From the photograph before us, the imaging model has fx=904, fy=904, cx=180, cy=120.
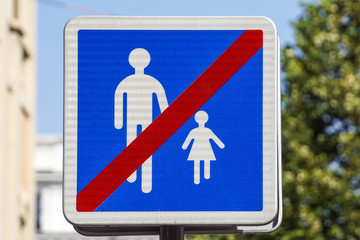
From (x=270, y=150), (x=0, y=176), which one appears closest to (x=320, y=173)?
(x=0, y=176)

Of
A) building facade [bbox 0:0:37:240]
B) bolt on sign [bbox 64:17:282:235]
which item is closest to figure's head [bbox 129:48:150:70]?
bolt on sign [bbox 64:17:282:235]

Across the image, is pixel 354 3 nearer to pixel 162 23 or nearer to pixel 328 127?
pixel 328 127

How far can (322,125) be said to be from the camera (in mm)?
24844

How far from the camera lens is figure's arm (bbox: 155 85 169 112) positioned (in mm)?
3609

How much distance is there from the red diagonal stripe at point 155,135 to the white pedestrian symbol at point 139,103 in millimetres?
26

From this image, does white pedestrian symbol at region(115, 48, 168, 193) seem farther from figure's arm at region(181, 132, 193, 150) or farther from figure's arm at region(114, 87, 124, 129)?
figure's arm at region(181, 132, 193, 150)

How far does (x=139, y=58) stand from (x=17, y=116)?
69.6 ft

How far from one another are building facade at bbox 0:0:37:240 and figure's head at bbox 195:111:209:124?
59.1ft

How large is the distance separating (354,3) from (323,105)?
120 inches

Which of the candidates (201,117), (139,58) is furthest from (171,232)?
(139,58)

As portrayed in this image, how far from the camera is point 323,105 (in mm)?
24469

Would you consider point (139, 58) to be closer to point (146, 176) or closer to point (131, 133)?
point (131, 133)

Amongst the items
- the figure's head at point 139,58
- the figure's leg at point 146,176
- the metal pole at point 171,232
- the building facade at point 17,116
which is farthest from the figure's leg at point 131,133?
the building facade at point 17,116

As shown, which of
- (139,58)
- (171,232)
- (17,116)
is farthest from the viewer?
(17,116)
